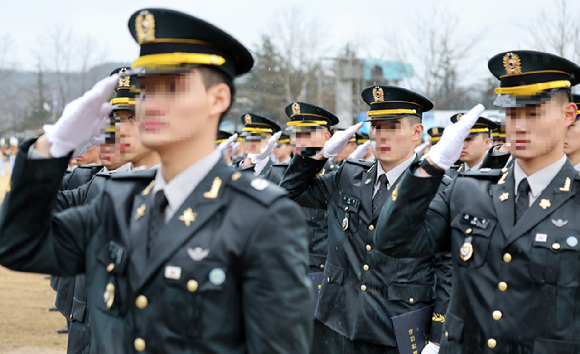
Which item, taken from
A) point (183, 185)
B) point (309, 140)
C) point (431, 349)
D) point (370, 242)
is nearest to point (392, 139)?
point (370, 242)

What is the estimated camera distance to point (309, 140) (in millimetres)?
5289

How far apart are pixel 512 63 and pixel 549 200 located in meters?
0.76

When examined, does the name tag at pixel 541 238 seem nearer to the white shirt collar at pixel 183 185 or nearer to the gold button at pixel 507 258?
the gold button at pixel 507 258

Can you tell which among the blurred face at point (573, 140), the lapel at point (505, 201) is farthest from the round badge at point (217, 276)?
the blurred face at point (573, 140)

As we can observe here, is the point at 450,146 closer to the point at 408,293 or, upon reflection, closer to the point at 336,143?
the point at 408,293

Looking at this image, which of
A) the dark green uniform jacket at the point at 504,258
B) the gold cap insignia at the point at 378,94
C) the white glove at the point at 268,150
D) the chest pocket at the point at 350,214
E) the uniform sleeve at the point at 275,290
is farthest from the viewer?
the white glove at the point at 268,150

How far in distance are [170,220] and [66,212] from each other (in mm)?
532

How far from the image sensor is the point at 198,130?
2.04 meters

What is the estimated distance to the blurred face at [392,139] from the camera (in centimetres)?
434

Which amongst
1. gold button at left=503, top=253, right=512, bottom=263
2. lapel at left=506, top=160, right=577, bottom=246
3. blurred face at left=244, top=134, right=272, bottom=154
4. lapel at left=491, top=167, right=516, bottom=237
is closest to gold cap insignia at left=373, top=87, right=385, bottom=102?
lapel at left=491, top=167, right=516, bottom=237

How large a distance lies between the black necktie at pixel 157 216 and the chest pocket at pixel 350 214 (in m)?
2.58

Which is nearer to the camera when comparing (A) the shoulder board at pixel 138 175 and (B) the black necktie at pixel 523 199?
(A) the shoulder board at pixel 138 175

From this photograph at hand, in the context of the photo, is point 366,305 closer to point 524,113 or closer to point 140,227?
point 524,113

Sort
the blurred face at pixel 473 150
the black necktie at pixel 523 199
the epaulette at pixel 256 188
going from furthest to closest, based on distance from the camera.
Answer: the blurred face at pixel 473 150, the black necktie at pixel 523 199, the epaulette at pixel 256 188
